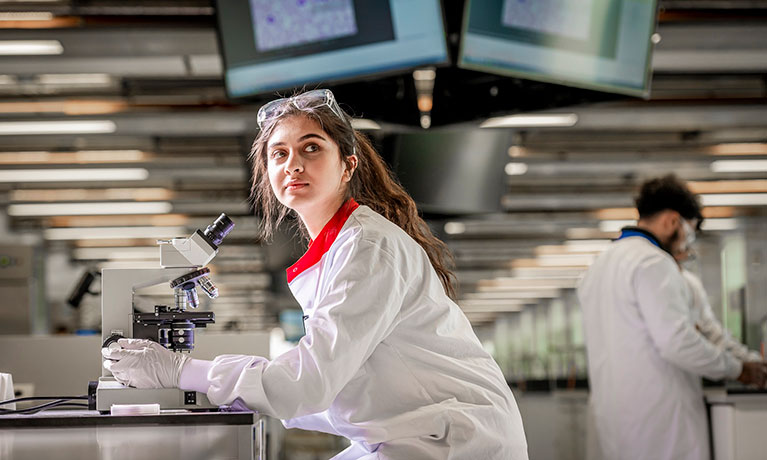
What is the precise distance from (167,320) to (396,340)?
570 millimetres

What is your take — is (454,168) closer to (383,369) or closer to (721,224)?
(383,369)

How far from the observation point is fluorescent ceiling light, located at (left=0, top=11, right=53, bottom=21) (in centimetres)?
564

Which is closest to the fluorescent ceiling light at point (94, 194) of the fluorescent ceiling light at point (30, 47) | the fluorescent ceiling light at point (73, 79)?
the fluorescent ceiling light at point (73, 79)

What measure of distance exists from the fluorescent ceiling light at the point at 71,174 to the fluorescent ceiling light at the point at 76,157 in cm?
16

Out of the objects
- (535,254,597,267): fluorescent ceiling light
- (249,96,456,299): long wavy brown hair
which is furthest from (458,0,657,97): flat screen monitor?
(535,254,597,267): fluorescent ceiling light

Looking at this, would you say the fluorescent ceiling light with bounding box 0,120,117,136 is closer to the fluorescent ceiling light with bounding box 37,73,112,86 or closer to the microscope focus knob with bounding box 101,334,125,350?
the fluorescent ceiling light with bounding box 37,73,112,86

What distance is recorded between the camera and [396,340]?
2.06 meters

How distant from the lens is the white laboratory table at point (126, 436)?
6.34ft

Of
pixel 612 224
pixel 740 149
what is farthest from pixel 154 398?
pixel 612 224

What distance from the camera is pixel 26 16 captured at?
5.74 m

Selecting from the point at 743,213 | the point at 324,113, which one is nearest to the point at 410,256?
the point at 324,113

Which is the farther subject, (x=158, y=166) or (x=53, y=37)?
(x=158, y=166)

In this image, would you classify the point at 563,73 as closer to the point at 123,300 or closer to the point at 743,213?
the point at 123,300

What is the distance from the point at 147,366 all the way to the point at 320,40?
2255 millimetres
